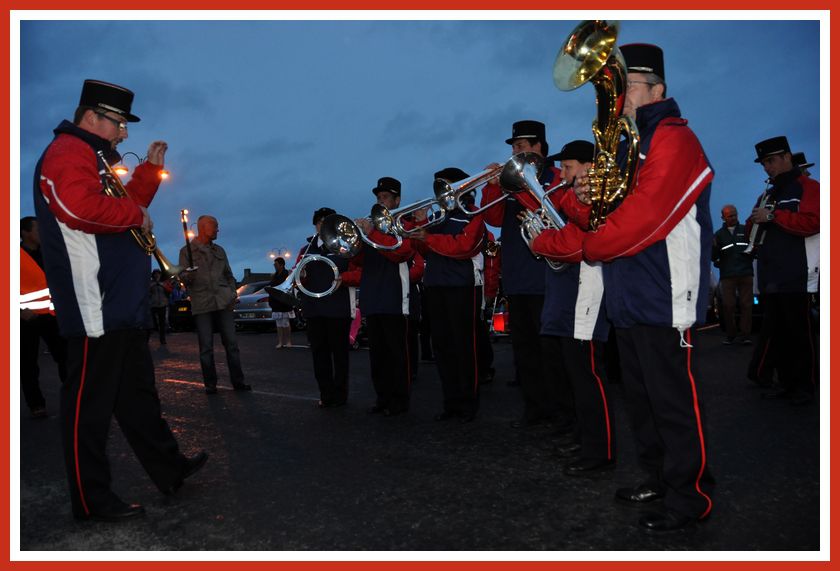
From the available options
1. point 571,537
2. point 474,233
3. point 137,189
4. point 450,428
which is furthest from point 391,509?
point 474,233

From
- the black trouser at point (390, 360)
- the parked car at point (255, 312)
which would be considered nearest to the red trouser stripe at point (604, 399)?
the black trouser at point (390, 360)

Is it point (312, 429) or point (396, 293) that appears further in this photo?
point (396, 293)

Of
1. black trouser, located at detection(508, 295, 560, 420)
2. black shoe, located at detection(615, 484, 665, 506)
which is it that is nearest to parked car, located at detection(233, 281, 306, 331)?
black trouser, located at detection(508, 295, 560, 420)

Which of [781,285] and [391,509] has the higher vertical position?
[781,285]

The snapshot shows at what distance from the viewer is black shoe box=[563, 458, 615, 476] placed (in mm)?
3908

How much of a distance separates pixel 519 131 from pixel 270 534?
371 centimetres

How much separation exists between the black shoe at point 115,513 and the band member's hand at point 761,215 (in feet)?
18.0

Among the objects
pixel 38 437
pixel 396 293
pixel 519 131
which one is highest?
pixel 519 131

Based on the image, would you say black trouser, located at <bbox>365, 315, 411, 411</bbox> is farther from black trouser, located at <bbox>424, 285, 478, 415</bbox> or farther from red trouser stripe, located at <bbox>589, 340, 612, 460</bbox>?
red trouser stripe, located at <bbox>589, 340, 612, 460</bbox>

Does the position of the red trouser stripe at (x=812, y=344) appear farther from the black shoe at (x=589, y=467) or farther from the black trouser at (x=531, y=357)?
the black shoe at (x=589, y=467)

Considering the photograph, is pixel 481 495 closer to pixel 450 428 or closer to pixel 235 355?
pixel 450 428

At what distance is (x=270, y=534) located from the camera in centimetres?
308

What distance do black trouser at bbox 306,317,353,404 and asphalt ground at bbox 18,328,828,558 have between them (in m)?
0.35

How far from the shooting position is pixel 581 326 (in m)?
4.14
